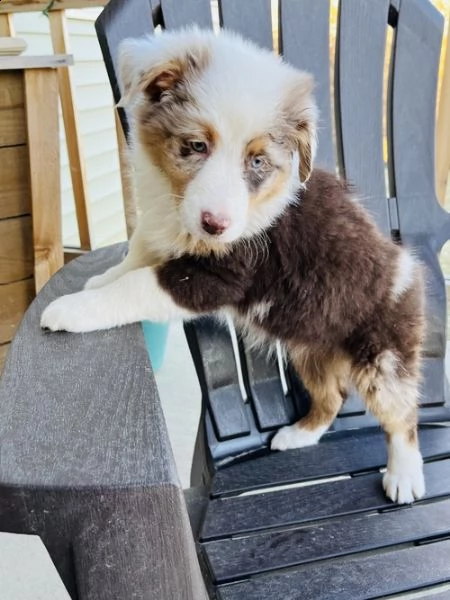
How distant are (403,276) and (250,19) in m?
0.72

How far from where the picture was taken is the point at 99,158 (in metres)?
3.85

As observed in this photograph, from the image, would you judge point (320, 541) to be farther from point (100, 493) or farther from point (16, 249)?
point (16, 249)

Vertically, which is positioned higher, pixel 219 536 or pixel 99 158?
pixel 219 536

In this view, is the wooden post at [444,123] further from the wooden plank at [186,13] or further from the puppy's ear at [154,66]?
the puppy's ear at [154,66]

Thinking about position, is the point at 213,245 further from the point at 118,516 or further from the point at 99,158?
the point at 99,158

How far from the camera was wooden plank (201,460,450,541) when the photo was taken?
3.98 feet

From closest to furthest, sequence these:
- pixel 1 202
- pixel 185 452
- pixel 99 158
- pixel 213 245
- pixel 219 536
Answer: pixel 219 536
pixel 213 245
pixel 1 202
pixel 185 452
pixel 99 158

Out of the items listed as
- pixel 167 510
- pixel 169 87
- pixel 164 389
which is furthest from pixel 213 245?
pixel 164 389

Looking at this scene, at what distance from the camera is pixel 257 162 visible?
1222mm

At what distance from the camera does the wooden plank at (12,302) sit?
6.98 ft

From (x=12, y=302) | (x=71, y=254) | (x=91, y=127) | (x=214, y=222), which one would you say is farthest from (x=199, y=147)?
(x=91, y=127)

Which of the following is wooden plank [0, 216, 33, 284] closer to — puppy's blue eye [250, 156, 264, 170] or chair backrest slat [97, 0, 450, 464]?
chair backrest slat [97, 0, 450, 464]

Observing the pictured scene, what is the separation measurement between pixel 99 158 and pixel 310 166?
2.76 meters

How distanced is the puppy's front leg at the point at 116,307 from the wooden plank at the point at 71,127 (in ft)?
5.03
